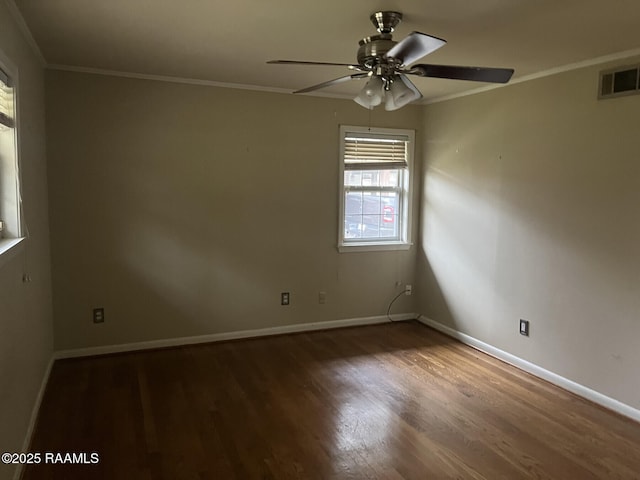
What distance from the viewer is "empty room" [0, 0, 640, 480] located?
2.53 metres

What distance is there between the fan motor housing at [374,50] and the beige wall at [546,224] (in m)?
1.80

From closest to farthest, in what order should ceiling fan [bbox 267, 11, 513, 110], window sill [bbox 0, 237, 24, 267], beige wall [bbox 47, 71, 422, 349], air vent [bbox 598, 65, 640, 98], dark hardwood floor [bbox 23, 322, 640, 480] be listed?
1. window sill [bbox 0, 237, 24, 267]
2. ceiling fan [bbox 267, 11, 513, 110]
3. dark hardwood floor [bbox 23, 322, 640, 480]
4. air vent [bbox 598, 65, 640, 98]
5. beige wall [bbox 47, 71, 422, 349]

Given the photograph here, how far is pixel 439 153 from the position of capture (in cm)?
488

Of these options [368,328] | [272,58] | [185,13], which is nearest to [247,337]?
[368,328]

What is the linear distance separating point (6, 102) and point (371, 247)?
3.41 meters

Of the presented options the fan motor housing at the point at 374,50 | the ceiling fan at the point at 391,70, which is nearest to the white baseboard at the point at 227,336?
the ceiling fan at the point at 391,70

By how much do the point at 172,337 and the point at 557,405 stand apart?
3113 millimetres

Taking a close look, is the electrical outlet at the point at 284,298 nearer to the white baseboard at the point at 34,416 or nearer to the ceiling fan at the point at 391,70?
the white baseboard at the point at 34,416

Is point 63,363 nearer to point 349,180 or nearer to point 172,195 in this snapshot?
point 172,195

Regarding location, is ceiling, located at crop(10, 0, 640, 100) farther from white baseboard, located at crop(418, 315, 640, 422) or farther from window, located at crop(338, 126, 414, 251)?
white baseboard, located at crop(418, 315, 640, 422)

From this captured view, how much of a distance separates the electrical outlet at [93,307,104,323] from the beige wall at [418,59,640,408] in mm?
3185

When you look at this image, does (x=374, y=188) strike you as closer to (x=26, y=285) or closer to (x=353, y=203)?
(x=353, y=203)

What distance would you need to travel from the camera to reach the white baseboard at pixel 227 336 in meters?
4.00

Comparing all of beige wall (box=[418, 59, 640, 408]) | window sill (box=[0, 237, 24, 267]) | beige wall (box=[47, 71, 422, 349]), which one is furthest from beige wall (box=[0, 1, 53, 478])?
beige wall (box=[418, 59, 640, 408])
